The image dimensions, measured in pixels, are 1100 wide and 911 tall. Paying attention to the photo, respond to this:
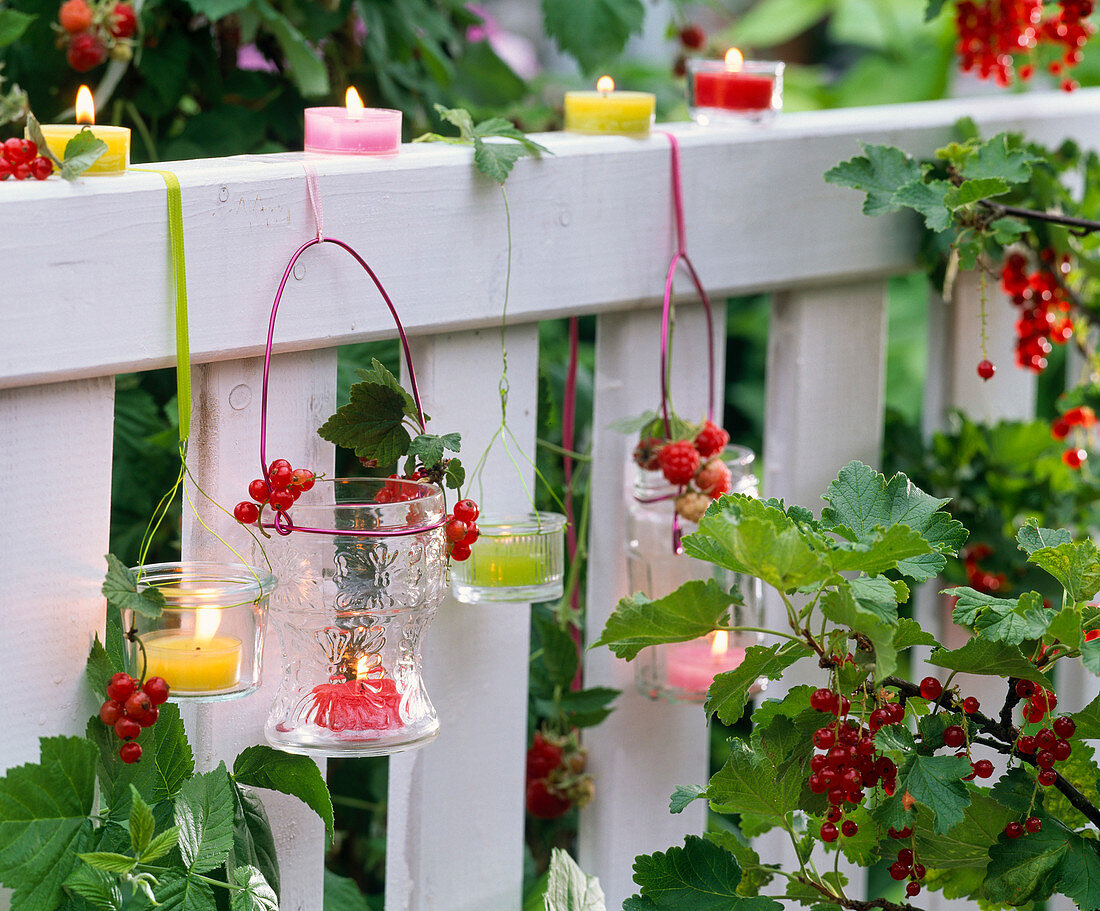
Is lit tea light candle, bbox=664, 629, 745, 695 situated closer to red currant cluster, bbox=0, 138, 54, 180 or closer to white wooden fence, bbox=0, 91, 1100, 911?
white wooden fence, bbox=0, 91, 1100, 911

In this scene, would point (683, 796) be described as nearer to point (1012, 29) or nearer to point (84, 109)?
point (84, 109)

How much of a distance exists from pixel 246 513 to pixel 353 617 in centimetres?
10

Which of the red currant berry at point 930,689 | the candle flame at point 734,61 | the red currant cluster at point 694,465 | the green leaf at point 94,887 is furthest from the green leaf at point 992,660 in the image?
the candle flame at point 734,61

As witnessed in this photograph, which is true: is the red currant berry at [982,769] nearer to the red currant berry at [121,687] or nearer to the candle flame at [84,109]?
the red currant berry at [121,687]

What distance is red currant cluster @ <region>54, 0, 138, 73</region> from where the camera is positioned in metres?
1.20

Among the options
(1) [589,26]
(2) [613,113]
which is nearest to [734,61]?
(2) [613,113]

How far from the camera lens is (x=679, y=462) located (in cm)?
107

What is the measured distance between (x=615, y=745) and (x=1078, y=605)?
0.51 meters

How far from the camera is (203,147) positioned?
135 centimetres

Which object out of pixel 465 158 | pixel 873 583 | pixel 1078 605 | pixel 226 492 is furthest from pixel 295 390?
pixel 1078 605

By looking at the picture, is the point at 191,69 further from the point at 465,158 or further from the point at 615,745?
the point at 615,745

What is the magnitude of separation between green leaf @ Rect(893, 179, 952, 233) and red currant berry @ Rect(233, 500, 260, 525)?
1.78ft

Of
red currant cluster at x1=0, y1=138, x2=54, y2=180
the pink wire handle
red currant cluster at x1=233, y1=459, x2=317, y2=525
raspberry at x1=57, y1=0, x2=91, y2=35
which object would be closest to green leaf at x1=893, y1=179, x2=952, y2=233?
the pink wire handle

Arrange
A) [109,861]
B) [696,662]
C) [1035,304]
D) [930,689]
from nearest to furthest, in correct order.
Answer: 1. [109,861]
2. [930,689]
3. [696,662]
4. [1035,304]
